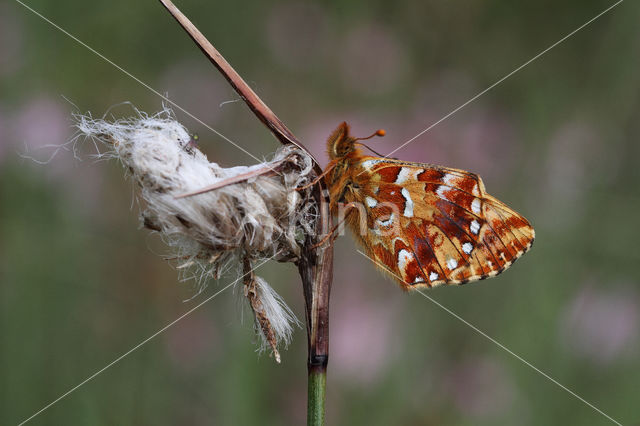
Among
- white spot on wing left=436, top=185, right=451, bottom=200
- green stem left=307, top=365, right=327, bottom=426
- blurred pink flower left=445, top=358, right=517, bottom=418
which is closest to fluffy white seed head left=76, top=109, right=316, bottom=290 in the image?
green stem left=307, top=365, right=327, bottom=426

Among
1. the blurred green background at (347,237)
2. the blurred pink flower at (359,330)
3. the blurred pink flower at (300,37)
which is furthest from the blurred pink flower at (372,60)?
the blurred pink flower at (359,330)

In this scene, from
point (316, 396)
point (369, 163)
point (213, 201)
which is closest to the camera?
point (316, 396)

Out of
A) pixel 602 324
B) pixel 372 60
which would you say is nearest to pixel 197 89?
pixel 372 60

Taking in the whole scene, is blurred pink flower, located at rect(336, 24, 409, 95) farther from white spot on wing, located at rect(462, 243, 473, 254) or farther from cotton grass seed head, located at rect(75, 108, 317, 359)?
cotton grass seed head, located at rect(75, 108, 317, 359)

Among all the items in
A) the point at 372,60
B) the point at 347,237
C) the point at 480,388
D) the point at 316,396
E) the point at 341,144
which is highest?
the point at 372,60

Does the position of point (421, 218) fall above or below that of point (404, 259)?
above

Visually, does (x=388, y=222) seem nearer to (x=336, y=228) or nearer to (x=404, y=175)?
(x=404, y=175)

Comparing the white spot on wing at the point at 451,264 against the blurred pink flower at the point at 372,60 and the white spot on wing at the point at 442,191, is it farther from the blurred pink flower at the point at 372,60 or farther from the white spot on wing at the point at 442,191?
the blurred pink flower at the point at 372,60
